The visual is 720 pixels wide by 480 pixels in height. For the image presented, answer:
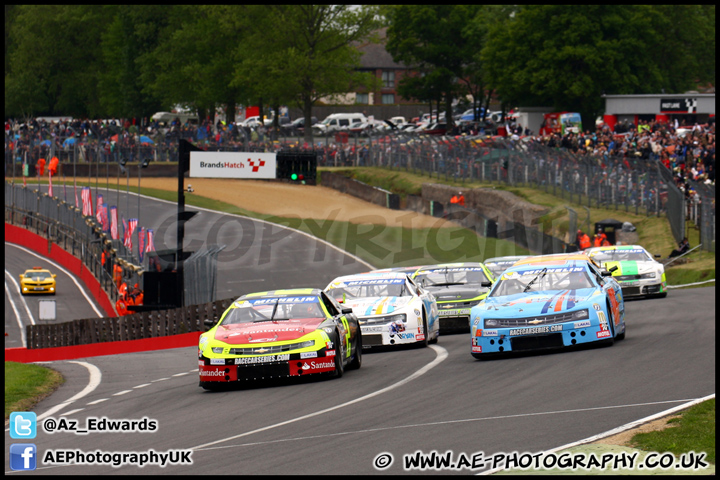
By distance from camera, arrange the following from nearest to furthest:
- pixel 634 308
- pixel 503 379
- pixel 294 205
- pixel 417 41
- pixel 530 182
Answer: pixel 503 379, pixel 634 308, pixel 530 182, pixel 294 205, pixel 417 41

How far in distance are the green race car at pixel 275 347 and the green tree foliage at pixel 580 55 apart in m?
61.0

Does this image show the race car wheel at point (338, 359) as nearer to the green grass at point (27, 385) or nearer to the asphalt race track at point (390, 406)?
the asphalt race track at point (390, 406)

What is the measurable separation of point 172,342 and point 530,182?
22753mm

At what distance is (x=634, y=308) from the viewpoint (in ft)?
74.0

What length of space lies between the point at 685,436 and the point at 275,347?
18.2ft

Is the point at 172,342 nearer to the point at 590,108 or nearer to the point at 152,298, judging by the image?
the point at 152,298

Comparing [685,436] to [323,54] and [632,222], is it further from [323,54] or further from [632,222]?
[323,54]

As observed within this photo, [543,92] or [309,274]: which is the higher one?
[543,92]

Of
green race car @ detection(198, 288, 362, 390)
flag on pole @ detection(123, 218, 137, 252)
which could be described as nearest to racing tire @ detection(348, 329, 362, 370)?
green race car @ detection(198, 288, 362, 390)

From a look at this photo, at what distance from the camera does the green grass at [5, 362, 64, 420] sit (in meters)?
12.9

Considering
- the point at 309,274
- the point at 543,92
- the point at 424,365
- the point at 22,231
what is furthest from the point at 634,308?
the point at 543,92

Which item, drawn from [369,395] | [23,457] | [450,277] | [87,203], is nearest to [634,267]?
[450,277]

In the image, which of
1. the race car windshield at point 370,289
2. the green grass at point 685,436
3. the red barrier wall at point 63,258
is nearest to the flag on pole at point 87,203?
the red barrier wall at point 63,258

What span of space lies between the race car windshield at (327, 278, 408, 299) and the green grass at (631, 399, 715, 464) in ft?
27.6
